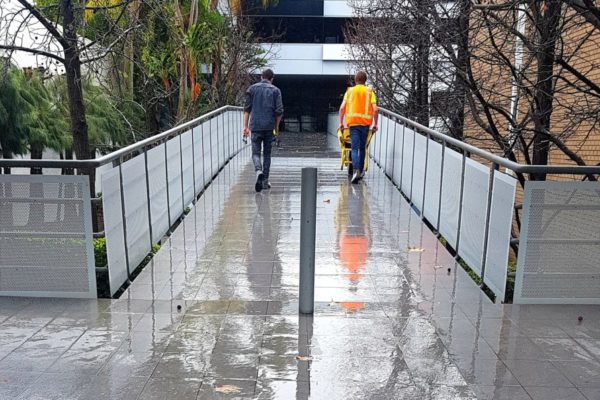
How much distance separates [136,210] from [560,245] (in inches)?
152

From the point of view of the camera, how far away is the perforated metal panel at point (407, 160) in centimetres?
969

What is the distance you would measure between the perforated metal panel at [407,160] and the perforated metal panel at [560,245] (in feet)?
15.0

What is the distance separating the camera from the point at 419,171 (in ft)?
29.0

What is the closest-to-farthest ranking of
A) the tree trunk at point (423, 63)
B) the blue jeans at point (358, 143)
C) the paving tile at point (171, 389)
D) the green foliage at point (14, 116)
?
the paving tile at point (171, 389) → the tree trunk at point (423, 63) → the green foliage at point (14, 116) → the blue jeans at point (358, 143)

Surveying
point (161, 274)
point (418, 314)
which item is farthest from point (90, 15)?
point (418, 314)

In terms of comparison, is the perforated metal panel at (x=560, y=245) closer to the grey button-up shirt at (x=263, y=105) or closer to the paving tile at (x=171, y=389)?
the paving tile at (x=171, y=389)

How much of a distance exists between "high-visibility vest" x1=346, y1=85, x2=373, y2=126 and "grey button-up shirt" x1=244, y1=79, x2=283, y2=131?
53.0 inches

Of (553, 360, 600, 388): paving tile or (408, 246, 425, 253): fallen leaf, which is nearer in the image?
(553, 360, 600, 388): paving tile

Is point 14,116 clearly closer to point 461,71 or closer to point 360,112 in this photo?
point 360,112

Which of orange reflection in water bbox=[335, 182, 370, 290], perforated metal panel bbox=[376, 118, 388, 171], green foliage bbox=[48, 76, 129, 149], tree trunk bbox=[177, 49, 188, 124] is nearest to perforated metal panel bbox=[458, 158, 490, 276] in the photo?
orange reflection in water bbox=[335, 182, 370, 290]

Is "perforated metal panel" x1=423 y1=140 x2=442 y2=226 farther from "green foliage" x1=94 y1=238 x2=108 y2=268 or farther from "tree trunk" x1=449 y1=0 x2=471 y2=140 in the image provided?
"green foliage" x1=94 y1=238 x2=108 y2=268

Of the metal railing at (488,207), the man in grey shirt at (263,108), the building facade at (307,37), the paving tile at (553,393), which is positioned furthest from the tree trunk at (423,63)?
the building facade at (307,37)

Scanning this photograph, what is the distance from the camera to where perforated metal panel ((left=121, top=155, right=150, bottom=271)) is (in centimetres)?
569

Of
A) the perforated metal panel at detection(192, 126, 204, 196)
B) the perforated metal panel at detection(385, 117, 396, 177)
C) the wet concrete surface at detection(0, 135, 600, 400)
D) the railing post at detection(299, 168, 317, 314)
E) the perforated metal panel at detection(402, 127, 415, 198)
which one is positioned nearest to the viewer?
the wet concrete surface at detection(0, 135, 600, 400)
